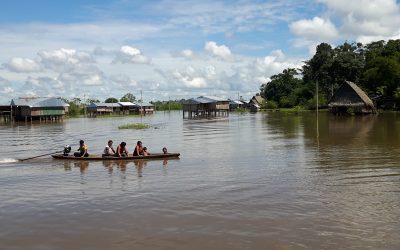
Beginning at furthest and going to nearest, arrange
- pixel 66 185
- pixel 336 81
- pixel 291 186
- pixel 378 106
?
1. pixel 336 81
2. pixel 378 106
3. pixel 66 185
4. pixel 291 186

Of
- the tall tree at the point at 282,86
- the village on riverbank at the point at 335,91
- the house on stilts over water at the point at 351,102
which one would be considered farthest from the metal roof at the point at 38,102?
the tall tree at the point at 282,86

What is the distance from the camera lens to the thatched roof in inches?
2299

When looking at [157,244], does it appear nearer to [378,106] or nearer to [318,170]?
[318,170]

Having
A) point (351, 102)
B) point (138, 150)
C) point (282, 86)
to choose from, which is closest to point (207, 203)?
point (138, 150)

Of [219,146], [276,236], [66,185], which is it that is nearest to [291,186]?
[276,236]

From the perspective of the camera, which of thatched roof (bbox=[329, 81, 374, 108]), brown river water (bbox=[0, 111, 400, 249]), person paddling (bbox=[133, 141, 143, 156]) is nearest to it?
brown river water (bbox=[0, 111, 400, 249])

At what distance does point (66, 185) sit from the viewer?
47.9ft

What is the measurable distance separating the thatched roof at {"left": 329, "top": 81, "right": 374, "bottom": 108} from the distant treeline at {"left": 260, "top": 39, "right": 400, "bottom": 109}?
6.22 m

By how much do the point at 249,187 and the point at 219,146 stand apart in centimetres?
1207

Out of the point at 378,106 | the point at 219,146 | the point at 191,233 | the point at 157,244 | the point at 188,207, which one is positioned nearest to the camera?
the point at 157,244

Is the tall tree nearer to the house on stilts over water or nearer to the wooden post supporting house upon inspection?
the wooden post supporting house

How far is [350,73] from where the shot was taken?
74500mm

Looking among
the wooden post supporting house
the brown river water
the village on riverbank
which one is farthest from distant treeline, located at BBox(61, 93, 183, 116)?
the brown river water

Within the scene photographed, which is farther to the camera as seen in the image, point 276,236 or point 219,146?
point 219,146
